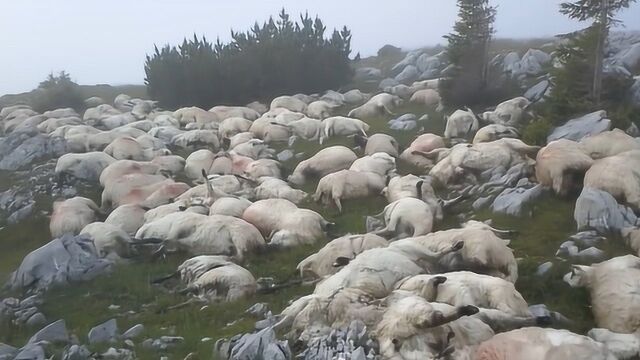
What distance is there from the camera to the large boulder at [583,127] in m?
19.3

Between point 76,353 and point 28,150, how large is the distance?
21.1 metres

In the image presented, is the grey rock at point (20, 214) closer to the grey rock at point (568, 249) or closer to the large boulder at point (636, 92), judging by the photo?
the grey rock at point (568, 249)

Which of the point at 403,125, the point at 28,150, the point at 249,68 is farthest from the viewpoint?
the point at 249,68

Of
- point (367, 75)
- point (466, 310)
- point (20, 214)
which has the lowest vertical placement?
point (367, 75)

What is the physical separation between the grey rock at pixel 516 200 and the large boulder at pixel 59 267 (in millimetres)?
8313

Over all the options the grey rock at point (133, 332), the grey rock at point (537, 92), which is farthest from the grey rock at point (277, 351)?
the grey rock at point (537, 92)

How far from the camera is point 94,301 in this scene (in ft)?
41.3

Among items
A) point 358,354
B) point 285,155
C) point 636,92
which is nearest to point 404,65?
point 285,155

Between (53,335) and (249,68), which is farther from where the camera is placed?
(249,68)

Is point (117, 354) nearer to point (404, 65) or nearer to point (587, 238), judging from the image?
point (587, 238)

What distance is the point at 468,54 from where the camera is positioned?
3578cm

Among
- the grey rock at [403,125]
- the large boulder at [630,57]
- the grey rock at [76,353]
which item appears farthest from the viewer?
the large boulder at [630,57]

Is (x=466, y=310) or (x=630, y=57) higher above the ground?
(x=466, y=310)

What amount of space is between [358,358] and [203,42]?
5120cm
